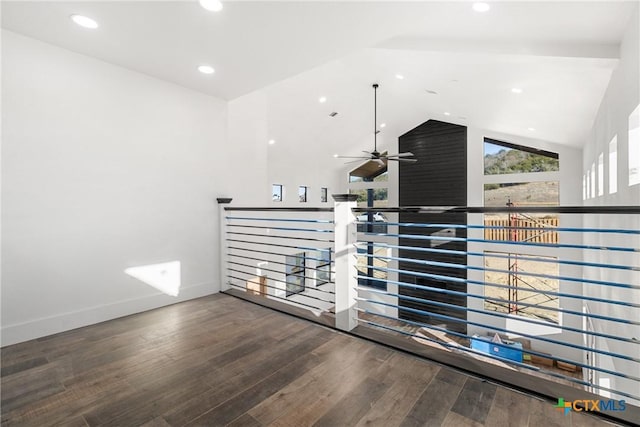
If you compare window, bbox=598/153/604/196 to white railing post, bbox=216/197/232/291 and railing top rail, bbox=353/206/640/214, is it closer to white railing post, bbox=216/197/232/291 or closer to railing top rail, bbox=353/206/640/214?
railing top rail, bbox=353/206/640/214

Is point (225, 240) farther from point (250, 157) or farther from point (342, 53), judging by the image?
point (342, 53)

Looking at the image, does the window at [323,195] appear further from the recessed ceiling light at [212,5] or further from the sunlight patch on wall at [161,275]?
the recessed ceiling light at [212,5]

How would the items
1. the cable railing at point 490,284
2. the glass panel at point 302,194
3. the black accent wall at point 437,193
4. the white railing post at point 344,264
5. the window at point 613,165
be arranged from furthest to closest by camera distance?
the glass panel at point 302,194 < the black accent wall at point 437,193 < the window at point 613,165 < the white railing post at point 344,264 < the cable railing at point 490,284

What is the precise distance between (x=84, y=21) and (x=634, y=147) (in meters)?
4.31

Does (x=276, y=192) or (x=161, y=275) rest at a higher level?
(x=276, y=192)

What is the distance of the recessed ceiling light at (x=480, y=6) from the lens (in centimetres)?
251

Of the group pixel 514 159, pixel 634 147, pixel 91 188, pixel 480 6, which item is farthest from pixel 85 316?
pixel 514 159

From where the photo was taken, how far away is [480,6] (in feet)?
8.45

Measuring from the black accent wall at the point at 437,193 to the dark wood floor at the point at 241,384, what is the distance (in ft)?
22.1

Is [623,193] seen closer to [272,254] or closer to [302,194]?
[272,254]

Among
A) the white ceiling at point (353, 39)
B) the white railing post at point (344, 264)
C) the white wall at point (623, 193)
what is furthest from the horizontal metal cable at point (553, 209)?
the white ceiling at point (353, 39)

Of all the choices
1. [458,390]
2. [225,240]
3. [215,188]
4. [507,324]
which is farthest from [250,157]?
[507,324]

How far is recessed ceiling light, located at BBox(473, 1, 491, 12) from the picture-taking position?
2.51 meters

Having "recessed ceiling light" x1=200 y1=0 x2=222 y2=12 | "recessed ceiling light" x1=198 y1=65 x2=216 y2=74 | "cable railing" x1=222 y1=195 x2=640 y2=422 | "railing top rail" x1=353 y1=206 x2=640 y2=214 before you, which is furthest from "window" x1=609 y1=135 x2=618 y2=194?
"recessed ceiling light" x1=198 y1=65 x2=216 y2=74
